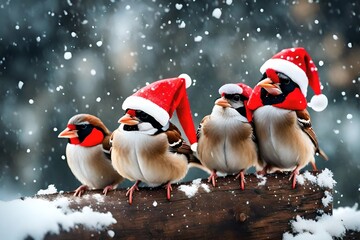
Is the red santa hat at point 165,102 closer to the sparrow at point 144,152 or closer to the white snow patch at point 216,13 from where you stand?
the sparrow at point 144,152

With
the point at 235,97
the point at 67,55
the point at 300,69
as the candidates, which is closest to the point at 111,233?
the point at 235,97

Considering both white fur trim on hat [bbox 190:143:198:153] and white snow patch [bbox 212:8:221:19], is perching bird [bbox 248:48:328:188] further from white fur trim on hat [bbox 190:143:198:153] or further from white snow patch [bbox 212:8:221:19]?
white snow patch [bbox 212:8:221:19]

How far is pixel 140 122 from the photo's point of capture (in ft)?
8.06

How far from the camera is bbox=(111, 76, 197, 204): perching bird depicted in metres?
2.43

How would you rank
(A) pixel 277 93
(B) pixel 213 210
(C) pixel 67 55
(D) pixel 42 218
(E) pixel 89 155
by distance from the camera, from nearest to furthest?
(D) pixel 42 218 < (B) pixel 213 210 < (A) pixel 277 93 < (E) pixel 89 155 < (C) pixel 67 55

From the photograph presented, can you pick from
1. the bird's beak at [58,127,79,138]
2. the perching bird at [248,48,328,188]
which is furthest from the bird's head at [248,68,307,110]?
the bird's beak at [58,127,79,138]

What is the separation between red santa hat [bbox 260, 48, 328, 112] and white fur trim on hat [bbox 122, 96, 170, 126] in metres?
0.42

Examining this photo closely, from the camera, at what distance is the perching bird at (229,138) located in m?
2.53

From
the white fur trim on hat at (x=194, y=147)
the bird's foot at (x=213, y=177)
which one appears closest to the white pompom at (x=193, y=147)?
the white fur trim on hat at (x=194, y=147)

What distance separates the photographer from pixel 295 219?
2500 mm

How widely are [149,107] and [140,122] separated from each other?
61 mm

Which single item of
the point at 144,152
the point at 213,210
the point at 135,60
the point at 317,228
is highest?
the point at 135,60

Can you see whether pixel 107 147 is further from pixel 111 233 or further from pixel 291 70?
pixel 291 70

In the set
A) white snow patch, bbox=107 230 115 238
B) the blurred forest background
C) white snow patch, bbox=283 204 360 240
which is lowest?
white snow patch, bbox=283 204 360 240
